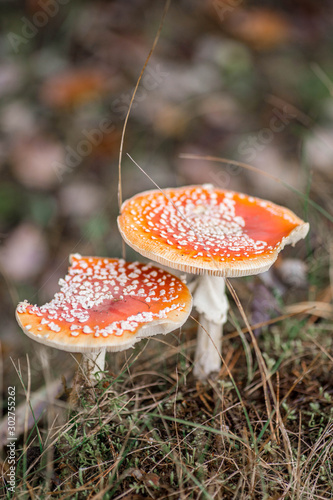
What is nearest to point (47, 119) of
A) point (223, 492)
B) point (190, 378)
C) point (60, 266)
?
point (60, 266)

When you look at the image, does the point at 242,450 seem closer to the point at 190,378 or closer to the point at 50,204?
the point at 190,378

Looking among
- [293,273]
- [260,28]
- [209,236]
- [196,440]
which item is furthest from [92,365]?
[260,28]

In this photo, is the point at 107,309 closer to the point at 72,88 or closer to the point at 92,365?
the point at 92,365

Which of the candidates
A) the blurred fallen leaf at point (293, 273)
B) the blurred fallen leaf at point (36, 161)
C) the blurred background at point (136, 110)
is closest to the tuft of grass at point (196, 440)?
the blurred fallen leaf at point (293, 273)

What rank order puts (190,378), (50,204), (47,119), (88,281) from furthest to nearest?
(47,119) < (50,204) < (190,378) < (88,281)

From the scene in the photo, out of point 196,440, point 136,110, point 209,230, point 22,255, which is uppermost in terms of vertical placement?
point 209,230

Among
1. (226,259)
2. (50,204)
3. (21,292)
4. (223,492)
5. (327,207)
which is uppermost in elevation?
(226,259)

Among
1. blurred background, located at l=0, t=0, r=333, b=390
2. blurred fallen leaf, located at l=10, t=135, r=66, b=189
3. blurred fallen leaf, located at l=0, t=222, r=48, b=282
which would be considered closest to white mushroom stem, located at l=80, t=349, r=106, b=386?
blurred background, located at l=0, t=0, r=333, b=390
